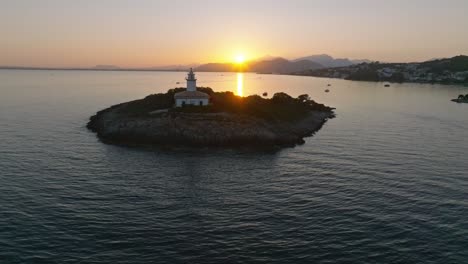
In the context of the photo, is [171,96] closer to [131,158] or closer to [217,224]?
[131,158]

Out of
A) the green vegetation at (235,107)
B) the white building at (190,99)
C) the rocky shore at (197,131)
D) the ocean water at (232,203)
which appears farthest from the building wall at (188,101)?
the ocean water at (232,203)

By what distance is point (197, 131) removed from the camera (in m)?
71.9

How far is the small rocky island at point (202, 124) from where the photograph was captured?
7156cm

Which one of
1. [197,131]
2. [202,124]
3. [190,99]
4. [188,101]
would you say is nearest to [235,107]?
[190,99]

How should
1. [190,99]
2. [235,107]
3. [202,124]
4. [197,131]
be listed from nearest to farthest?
[197,131]
[202,124]
[190,99]
[235,107]

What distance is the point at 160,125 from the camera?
7481 centimetres

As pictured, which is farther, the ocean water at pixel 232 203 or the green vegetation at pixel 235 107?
the green vegetation at pixel 235 107

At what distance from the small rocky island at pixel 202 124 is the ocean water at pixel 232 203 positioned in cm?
440

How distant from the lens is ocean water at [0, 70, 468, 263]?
31.7 meters

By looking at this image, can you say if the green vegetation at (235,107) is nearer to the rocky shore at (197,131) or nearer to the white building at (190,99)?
the white building at (190,99)

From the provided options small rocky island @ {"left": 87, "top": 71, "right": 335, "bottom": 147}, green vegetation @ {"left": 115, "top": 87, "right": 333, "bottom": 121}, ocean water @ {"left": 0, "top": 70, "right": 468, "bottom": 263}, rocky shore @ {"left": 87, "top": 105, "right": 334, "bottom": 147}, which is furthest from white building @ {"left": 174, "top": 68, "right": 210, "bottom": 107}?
ocean water @ {"left": 0, "top": 70, "right": 468, "bottom": 263}

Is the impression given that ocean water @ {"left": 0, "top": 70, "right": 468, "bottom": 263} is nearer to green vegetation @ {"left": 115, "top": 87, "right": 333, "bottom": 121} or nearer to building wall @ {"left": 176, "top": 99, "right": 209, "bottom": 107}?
green vegetation @ {"left": 115, "top": 87, "right": 333, "bottom": 121}

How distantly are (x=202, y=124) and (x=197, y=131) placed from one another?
2.26 metres

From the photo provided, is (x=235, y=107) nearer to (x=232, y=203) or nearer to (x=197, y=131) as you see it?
(x=197, y=131)
